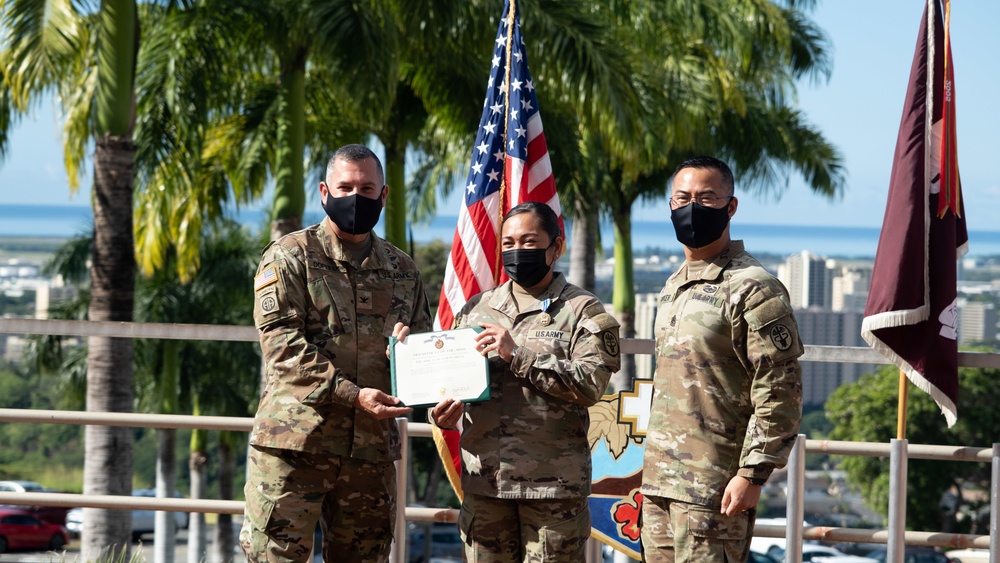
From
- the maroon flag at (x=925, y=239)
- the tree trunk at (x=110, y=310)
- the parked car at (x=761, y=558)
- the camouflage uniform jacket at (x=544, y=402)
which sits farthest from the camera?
the parked car at (x=761, y=558)

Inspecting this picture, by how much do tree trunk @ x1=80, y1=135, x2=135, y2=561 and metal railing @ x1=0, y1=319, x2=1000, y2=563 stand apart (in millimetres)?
6996

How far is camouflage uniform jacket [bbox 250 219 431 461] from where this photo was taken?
3.71 metres

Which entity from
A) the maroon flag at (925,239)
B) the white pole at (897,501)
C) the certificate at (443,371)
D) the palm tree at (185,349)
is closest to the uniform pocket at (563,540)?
the certificate at (443,371)

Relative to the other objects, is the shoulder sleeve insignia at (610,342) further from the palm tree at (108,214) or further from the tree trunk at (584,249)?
the tree trunk at (584,249)

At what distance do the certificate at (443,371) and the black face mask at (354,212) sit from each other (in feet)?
1.46

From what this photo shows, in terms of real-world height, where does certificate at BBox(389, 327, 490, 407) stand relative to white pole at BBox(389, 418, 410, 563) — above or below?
above

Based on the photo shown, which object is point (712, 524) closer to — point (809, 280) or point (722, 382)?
point (722, 382)

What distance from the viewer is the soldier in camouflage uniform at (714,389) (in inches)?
134

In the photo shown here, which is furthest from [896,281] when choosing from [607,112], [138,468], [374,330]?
[138,468]

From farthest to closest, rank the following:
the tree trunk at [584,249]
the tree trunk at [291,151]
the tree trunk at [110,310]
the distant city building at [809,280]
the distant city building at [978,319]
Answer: the distant city building at [809,280] < the distant city building at [978,319] < the tree trunk at [584,249] < the tree trunk at [291,151] < the tree trunk at [110,310]

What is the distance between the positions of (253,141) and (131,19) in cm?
251

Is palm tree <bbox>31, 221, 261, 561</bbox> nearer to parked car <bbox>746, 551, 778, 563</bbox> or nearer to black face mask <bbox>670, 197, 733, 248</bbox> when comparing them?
parked car <bbox>746, 551, 778, 563</bbox>

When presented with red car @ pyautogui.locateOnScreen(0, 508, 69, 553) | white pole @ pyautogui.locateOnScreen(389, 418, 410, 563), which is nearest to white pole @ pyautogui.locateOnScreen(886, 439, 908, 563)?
white pole @ pyautogui.locateOnScreen(389, 418, 410, 563)

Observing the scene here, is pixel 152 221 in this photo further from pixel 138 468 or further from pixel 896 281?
pixel 138 468
